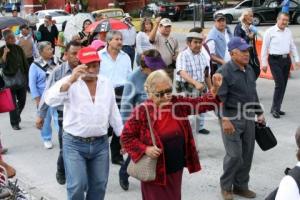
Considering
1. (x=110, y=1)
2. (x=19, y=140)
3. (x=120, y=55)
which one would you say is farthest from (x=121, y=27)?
(x=110, y=1)

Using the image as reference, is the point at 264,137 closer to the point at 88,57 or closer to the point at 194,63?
the point at 194,63

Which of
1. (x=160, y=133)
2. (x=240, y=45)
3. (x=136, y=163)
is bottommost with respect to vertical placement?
(x=136, y=163)

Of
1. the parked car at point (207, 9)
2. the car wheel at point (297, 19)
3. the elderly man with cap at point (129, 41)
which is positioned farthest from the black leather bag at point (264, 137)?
the parked car at point (207, 9)

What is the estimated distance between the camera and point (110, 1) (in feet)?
139

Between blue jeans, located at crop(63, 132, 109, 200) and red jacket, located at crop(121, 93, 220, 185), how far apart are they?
551 mm

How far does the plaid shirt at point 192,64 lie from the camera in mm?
7141

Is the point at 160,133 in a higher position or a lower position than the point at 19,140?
higher

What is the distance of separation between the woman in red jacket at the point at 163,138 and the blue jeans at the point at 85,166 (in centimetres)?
56

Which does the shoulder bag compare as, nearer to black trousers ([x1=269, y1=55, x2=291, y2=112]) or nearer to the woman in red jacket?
the woman in red jacket

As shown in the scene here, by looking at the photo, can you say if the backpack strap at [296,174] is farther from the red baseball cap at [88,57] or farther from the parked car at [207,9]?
the parked car at [207,9]

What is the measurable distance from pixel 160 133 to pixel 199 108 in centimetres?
52

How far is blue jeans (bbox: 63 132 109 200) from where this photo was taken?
467cm

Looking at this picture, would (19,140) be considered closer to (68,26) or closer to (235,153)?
(235,153)

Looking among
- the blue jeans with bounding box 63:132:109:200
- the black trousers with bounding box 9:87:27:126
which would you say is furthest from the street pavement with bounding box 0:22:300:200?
the blue jeans with bounding box 63:132:109:200
